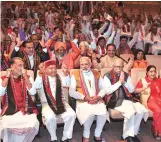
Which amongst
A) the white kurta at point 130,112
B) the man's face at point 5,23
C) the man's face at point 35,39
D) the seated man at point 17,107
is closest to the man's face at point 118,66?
the white kurta at point 130,112

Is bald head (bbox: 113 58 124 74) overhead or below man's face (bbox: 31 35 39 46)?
below

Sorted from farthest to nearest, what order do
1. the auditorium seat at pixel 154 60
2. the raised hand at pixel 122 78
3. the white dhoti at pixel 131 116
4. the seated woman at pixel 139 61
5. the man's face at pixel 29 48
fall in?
the auditorium seat at pixel 154 60 → the seated woman at pixel 139 61 → the man's face at pixel 29 48 → the raised hand at pixel 122 78 → the white dhoti at pixel 131 116

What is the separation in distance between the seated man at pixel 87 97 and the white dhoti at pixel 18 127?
1.99 ft

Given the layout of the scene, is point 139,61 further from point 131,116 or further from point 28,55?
point 28,55

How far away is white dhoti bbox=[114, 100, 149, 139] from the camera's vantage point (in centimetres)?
432

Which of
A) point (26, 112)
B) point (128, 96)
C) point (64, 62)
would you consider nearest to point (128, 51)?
point (64, 62)

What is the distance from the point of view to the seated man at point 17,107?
3887 millimetres

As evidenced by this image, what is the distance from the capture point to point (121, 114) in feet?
14.5

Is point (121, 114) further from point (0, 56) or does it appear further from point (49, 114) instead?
point (0, 56)

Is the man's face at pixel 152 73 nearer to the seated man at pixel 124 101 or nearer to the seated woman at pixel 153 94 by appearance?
the seated woman at pixel 153 94

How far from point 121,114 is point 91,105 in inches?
17.0

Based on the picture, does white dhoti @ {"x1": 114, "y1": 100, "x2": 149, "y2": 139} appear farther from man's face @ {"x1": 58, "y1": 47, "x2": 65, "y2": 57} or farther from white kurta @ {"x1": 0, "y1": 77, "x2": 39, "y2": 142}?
man's face @ {"x1": 58, "y1": 47, "x2": 65, "y2": 57}

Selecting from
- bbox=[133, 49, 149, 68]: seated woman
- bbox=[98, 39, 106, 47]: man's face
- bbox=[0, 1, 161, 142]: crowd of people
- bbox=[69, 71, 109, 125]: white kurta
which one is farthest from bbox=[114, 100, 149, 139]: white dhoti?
bbox=[98, 39, 106, 47]: man's face

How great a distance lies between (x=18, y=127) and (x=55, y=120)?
0.47 meters
